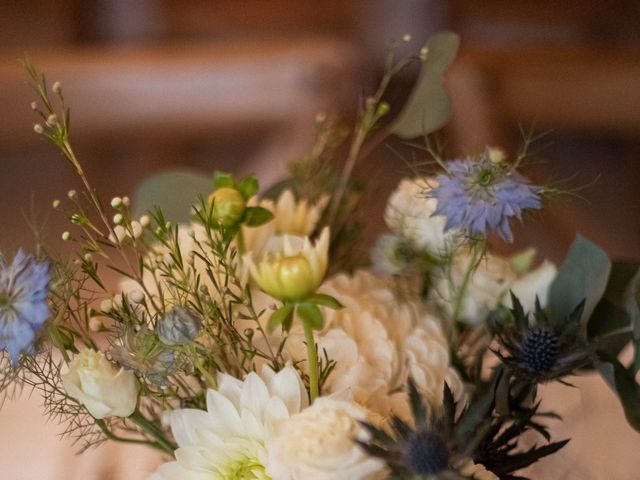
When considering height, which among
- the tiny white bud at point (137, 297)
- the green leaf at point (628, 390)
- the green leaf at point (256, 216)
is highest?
the green leaf at point (256, 216)

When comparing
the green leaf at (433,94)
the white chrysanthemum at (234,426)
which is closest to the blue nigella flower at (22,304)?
the white chrysanthemum at (234,426)

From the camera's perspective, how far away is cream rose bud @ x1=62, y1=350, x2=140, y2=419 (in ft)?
→ 1.46

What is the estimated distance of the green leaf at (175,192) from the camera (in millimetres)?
683

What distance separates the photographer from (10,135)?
172 cm

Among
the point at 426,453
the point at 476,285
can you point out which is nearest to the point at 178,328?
the point at 426,453

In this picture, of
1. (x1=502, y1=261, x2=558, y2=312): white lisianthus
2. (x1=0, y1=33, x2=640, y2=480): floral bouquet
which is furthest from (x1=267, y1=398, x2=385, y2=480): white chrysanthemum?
(x1=502, y1=261, x2=558, y2=312): white lisianthus

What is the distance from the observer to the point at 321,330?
1.74ft

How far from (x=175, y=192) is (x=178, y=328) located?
0.28 metres

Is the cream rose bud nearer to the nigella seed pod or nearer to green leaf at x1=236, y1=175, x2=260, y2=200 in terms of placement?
the nigella seed pod

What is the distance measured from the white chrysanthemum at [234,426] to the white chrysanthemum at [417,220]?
0.63 feet

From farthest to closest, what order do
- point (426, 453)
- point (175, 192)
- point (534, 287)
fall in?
point (175, 192) → point (534, 287) → point (426, 453)

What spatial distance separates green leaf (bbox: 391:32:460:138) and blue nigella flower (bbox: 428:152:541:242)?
0.12 metres

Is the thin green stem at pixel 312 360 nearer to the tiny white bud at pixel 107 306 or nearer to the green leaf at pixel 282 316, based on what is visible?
the green leaf at pixel 282 316

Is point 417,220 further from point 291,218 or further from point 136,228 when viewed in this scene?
point 136,228
